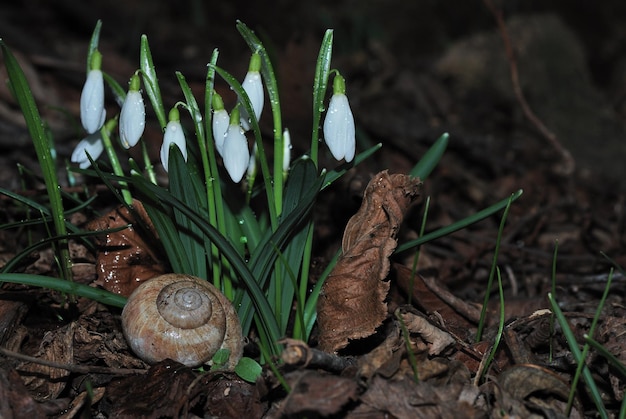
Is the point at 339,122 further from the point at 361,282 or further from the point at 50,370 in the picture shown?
the point at 50,370

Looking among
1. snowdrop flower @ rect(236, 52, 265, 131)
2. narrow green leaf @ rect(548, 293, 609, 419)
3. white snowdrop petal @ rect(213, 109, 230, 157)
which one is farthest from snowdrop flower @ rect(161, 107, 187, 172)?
narrow green leaf @ rect(548, 293, 609, 419)

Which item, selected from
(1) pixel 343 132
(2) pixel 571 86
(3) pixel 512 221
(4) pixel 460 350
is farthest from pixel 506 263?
(2) pixel 571 86

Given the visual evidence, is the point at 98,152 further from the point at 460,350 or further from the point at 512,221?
the point at 512,221

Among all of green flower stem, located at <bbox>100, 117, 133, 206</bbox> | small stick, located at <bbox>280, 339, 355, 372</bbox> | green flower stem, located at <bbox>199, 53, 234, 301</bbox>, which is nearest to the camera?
small stick, located at <bbox>280, 339, 355, 372</bbox>

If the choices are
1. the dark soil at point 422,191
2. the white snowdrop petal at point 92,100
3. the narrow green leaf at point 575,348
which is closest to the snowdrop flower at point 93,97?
the white snowdrop petal at point 92,100

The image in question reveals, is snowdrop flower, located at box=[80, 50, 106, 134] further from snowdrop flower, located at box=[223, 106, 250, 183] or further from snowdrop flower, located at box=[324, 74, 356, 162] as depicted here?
snowdrop flower, located at box=[324, 74, 356, 162]

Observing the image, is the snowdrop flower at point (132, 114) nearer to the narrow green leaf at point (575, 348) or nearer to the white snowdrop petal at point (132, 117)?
the white snowdrop petal at point (132, 117)

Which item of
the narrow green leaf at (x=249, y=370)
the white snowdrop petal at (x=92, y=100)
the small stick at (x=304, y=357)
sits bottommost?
the narrow green leaf at (x=249, y=370)
